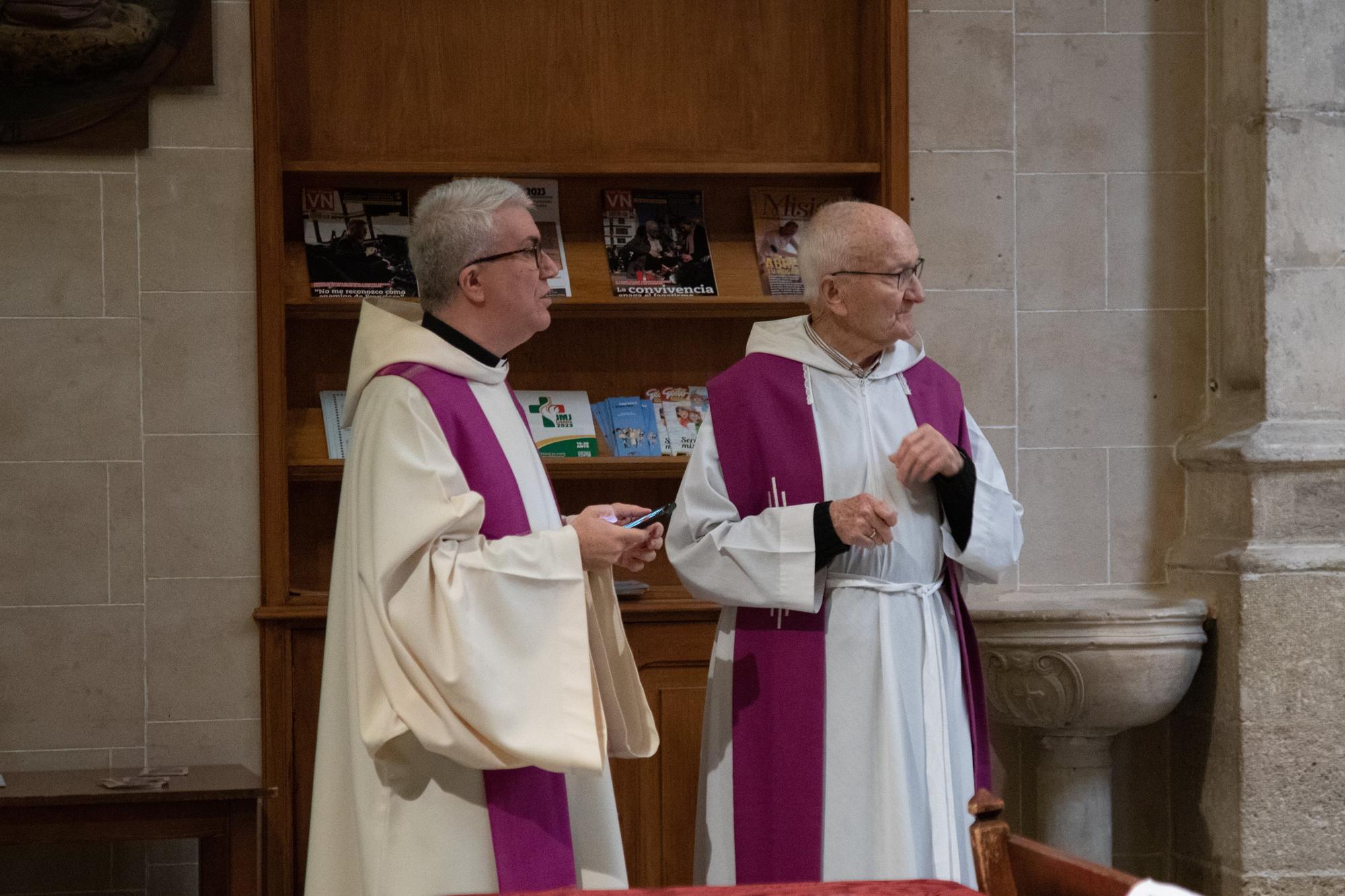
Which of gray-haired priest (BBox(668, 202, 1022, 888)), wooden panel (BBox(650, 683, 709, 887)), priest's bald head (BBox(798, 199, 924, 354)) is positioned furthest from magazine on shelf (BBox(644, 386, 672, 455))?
priest's bald head (BBox(798, 199, 924, 354))

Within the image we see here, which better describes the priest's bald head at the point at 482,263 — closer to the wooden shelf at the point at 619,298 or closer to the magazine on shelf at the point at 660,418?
the wooden shelf at the point at 619,298

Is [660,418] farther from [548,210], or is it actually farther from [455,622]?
[455,622]

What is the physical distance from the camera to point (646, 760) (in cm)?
409

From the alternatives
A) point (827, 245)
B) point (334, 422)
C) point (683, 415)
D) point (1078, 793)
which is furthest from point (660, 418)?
point (1078, 793)

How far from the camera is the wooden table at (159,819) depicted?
3426 millimetres

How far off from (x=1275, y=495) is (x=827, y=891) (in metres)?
Answer: 2.50

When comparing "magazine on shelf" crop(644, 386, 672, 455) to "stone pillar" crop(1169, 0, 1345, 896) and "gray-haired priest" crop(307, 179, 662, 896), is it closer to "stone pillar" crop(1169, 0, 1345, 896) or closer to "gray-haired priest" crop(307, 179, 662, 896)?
"stone pillar" crop(1169, 0, 1345, 896)

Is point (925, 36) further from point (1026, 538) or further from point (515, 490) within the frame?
point (515, 490)

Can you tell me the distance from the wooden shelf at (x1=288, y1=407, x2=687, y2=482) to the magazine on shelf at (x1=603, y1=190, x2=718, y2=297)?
0.46 metres

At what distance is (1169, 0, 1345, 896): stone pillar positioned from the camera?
363 centimetres

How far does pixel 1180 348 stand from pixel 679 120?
1.51 meters

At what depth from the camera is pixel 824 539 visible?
9.08ft

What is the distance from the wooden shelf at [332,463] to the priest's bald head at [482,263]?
1.41 meters

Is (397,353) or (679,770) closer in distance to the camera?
(397,353)
